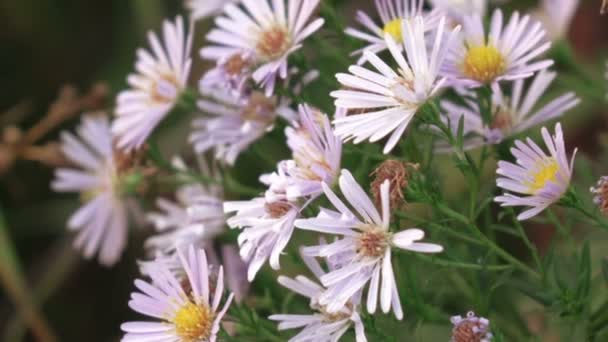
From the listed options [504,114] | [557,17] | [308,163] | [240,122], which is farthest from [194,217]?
[557,17]

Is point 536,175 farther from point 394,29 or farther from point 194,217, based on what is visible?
point 194,217

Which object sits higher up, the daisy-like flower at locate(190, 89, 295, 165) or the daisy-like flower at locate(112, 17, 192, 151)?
the daisy-like flower at locate(112, 17, 192, 151)

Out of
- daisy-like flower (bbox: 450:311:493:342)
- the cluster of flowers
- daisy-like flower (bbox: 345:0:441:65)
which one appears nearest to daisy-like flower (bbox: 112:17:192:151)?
the cluster of flowers

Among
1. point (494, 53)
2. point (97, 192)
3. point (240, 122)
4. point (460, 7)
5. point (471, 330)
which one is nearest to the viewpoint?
point (471, 330)

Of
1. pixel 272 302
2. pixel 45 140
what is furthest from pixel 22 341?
pixel 272 302

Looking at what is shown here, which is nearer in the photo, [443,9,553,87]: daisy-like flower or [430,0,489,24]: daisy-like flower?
[443,9,553,87]: daisy-like flower

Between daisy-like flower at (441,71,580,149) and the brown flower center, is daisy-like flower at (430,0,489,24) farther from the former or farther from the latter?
the brown flower center

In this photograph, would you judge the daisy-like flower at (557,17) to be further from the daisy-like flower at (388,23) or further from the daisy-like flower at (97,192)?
the daisy-like flower at (97,192)
